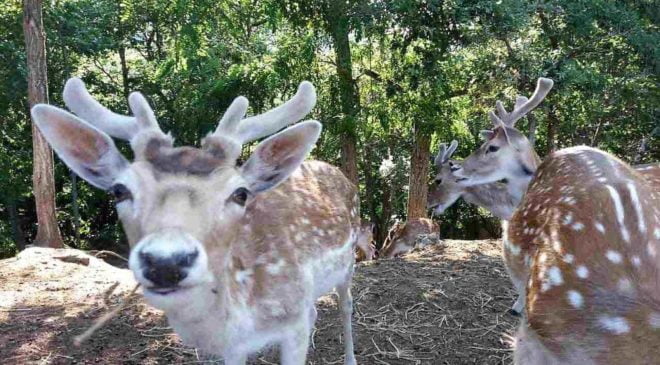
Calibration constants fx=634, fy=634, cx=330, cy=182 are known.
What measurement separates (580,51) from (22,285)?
323 inches

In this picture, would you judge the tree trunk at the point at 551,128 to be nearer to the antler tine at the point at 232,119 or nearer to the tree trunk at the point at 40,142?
the tree trunk at the point at 40,142

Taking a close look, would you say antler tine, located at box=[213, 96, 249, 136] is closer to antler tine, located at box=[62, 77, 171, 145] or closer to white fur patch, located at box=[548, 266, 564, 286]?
antler tine, located at box=[62, 77, 171, 145]

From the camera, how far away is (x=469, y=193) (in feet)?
22.3

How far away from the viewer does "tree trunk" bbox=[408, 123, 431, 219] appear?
413 inches

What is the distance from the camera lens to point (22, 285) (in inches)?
222

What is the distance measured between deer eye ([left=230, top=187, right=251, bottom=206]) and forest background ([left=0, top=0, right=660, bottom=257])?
6.08 metres

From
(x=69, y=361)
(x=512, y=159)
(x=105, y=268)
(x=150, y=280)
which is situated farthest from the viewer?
(x=105, y=268)

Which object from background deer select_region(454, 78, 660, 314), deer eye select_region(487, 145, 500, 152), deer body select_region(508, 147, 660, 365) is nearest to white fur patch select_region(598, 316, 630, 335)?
deer body select_region(508, 147, 660, 365)

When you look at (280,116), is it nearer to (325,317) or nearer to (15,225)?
(325,317)

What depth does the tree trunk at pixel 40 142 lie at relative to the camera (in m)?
7.73

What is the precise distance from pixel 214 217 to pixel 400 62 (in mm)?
7716

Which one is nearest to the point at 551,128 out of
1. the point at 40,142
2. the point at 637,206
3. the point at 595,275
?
the point at 40,142

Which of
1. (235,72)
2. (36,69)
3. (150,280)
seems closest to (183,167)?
(150,280)

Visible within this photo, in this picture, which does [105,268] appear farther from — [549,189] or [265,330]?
[549,189]
